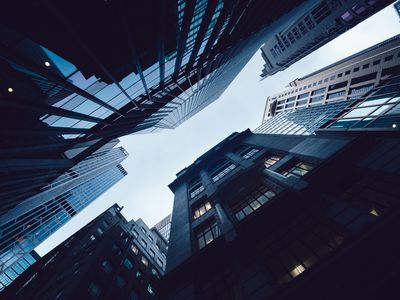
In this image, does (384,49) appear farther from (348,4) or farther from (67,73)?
(67,73)

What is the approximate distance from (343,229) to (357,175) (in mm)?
6506

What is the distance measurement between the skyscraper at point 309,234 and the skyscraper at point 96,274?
5.52m

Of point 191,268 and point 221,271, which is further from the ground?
point 191,268

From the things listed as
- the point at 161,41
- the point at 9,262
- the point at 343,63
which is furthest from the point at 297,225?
the point at 9,262

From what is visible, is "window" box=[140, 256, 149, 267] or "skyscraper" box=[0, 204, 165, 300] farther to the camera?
"window" box=[140, 256, 149, 267]

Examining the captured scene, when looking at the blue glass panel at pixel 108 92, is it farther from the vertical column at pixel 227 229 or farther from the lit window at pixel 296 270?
the lit window at pixel 296 270

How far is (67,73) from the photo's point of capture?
9930 millimetres

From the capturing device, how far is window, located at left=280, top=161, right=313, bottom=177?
2241cm

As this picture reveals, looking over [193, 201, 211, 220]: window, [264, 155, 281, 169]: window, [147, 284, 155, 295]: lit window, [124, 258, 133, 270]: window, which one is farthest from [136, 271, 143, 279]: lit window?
[264, 155, 281, 169]: window

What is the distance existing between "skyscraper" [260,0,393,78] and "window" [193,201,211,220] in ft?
146

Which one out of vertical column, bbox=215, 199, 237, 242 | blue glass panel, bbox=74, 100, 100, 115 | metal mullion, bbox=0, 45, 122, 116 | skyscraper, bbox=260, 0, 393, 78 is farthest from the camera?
skyscraper, bbox=260, 0, 393, 78

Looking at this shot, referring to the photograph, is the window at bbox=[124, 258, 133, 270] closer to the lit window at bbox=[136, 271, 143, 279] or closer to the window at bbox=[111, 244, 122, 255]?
the lit window at bbox=[136, 271, 143, 279]

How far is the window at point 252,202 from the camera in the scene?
74.9 feet

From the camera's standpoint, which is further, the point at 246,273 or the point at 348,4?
the point at 348,4
